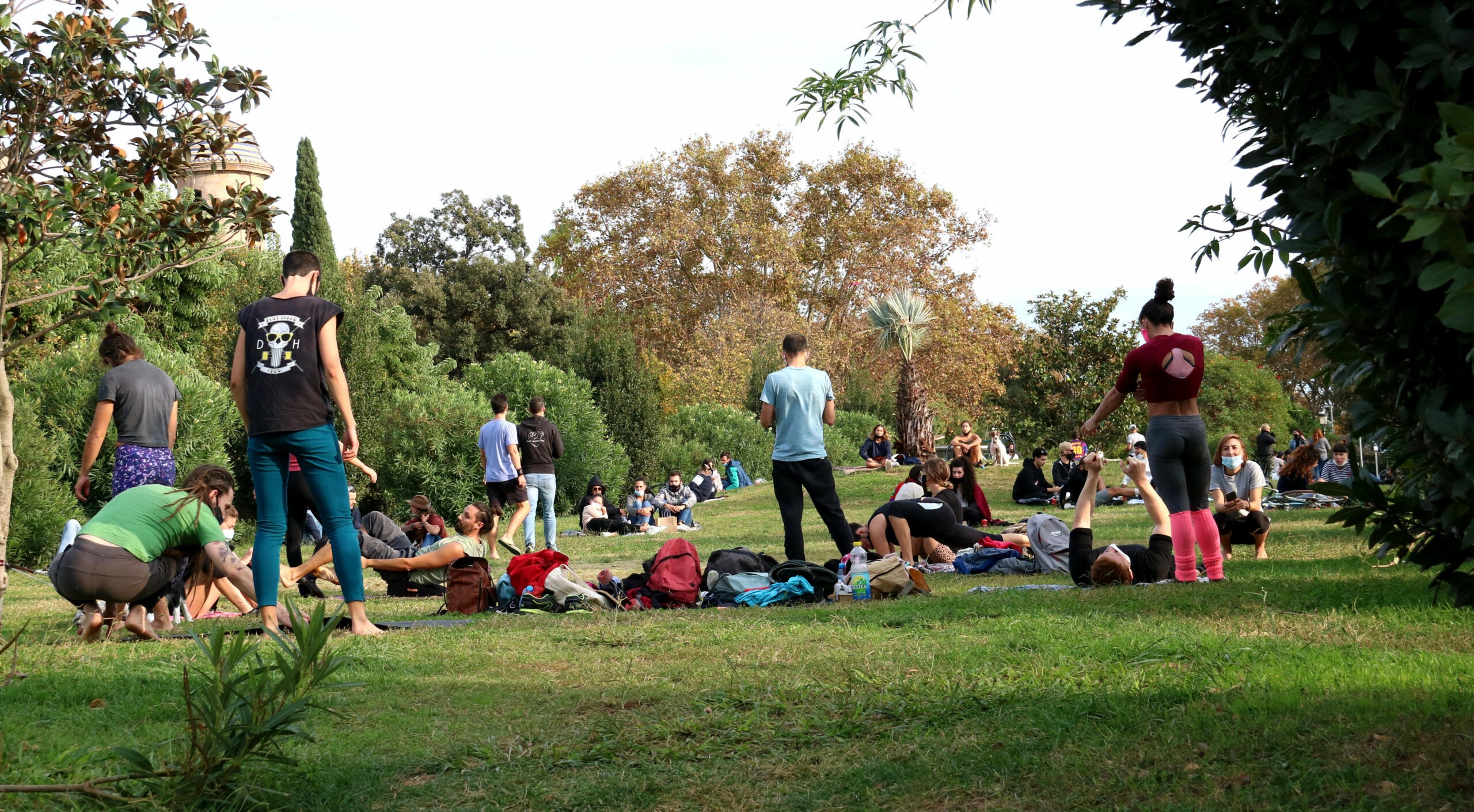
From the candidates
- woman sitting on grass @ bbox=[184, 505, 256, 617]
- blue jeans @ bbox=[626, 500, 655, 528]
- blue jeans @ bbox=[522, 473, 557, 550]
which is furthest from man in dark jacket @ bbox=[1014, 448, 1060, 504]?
woman sitting on grass @ bbox=[184, 505, 256, 617]

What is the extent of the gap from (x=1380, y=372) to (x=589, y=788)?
7.60ft

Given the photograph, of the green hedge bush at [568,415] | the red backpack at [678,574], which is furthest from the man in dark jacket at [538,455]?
the green hedge bush at [568,415]

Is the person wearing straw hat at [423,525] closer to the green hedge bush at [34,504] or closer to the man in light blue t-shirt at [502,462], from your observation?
the man in light blue t-shirt at [502,462]

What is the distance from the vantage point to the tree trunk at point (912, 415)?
31.1m

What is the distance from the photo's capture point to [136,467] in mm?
7773

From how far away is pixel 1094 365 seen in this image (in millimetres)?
25672

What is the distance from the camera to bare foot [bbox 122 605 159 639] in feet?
19.9

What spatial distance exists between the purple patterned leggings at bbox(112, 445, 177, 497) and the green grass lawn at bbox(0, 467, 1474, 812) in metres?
1.53

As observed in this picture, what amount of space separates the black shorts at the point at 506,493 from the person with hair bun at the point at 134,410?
6094 millimetres

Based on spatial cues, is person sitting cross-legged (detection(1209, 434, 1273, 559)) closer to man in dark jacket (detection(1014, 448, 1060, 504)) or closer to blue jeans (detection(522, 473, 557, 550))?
man in dark jacket (detection(1014, 448, 1060, 504))

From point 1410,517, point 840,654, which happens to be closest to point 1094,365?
point 840,654

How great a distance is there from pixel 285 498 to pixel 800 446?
4.12 meters

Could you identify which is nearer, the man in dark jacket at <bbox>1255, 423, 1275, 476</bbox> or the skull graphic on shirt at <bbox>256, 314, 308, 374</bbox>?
the skull graphic on shirt at <bbox>256, 314, 308, 374</bbox>

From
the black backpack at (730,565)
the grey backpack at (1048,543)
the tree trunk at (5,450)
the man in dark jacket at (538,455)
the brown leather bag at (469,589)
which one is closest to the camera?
the tree trunk at (5,450)
